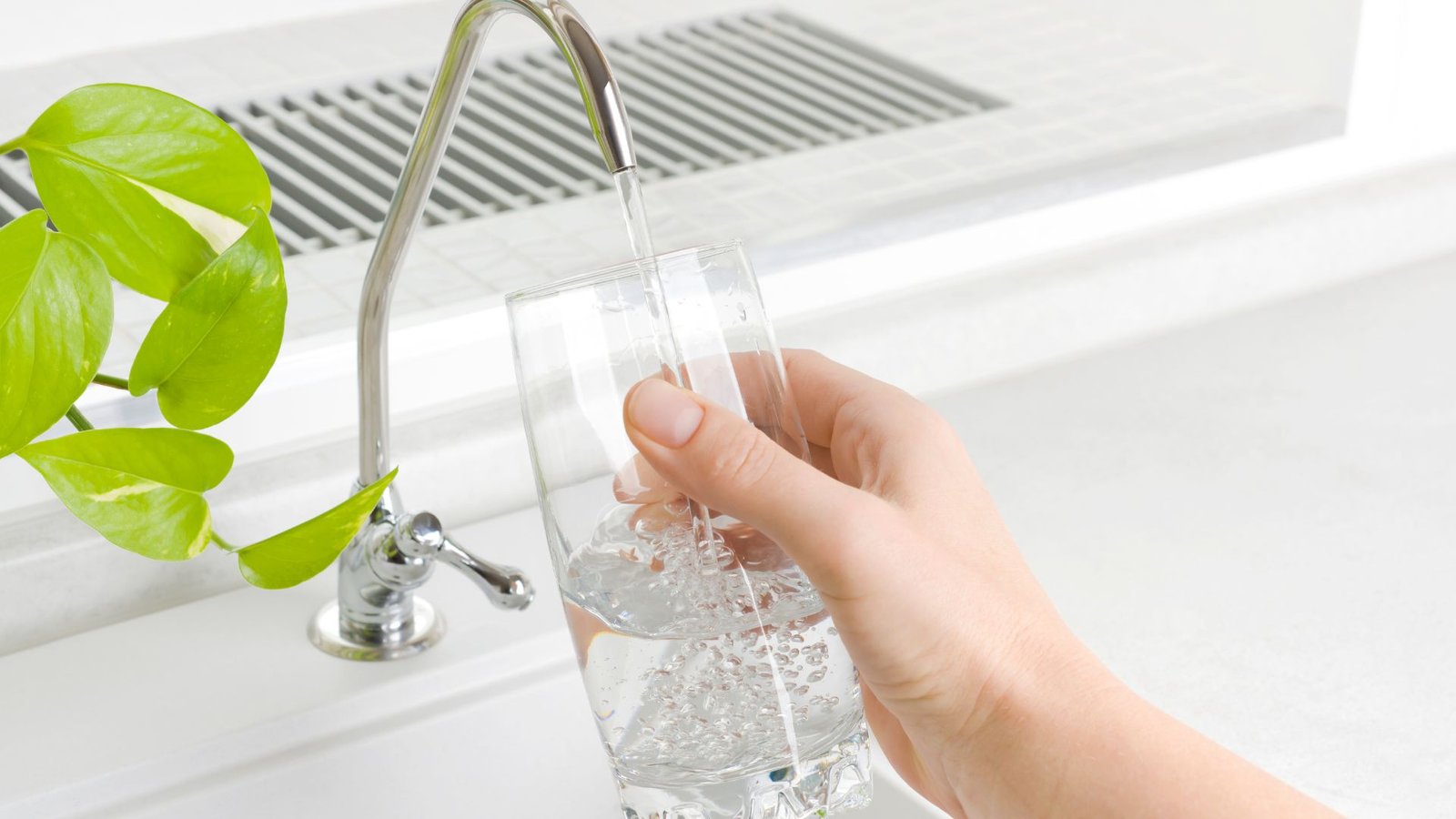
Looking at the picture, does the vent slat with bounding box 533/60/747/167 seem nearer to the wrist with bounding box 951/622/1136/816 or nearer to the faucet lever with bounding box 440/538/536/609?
the faucet lever with bounding box 440/538/536/609

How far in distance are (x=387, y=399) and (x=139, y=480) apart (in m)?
0.14

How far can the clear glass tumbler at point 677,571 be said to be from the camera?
0.41 meters

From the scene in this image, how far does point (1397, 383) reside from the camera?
90 cm

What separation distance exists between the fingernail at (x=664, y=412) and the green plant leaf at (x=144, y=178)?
0.46 feet

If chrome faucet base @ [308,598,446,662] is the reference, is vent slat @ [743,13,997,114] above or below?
above

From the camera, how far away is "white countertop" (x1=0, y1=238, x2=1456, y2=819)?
58cm

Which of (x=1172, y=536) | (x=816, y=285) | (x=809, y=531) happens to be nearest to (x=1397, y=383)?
(x=1172, y=536)

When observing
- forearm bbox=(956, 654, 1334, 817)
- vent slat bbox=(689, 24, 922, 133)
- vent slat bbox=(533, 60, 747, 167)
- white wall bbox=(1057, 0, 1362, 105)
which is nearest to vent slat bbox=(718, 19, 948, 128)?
vent slat bbox=(689, 24, 922, 133)

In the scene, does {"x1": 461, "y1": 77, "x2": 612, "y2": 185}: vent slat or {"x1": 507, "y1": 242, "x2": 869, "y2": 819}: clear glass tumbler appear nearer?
{"x1": 507, "y1": 242, "x2": 869, "y2": 819}: clear glass tumbler

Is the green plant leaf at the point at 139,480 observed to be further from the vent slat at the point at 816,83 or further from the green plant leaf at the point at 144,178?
the vent slat at the point at 816,83

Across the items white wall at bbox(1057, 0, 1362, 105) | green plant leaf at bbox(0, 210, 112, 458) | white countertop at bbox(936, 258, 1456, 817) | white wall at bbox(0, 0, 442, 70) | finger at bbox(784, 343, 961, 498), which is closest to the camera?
green plant leaf at bbox(0, 210, 112, 458)

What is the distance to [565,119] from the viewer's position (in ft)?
3.24

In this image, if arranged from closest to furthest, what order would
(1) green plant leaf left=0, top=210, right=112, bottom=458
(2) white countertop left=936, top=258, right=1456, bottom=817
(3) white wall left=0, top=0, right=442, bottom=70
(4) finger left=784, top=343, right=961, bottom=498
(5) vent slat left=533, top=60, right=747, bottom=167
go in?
(1) green plant leaf left=0, top=210, right=112, bottom=458, (4) finger left=784, top=343, right=961, bottom=498, (2) white countertop left=936, top=258, right=1456, bottom=817, (3) white wall left=0, top=0, right=442, bottom=70, (5) vent slat left=533, top=60, right=747, bottom=167

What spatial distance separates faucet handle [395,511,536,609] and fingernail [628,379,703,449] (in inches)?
7.5
